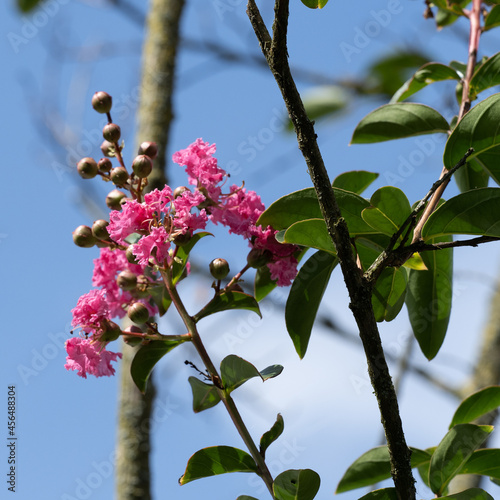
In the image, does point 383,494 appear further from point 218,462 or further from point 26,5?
point 26,5

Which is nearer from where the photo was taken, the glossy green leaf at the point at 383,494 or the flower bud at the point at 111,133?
the glossy green leaf at the point at 383,494

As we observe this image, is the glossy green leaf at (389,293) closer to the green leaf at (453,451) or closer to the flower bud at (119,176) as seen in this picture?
the green leaf at (453,451)

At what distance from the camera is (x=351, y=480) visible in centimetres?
119

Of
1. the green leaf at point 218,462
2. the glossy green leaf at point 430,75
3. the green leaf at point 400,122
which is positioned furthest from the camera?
the glossy green leaf at point 430,75

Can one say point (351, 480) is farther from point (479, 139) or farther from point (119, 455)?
point (119, 455)

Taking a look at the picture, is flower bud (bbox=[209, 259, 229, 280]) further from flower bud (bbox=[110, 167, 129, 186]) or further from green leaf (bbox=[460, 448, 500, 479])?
green leaf (bbox=[460, 448, 500, 479])

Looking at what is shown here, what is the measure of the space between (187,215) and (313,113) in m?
2.44

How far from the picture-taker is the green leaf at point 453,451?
40.1 inches

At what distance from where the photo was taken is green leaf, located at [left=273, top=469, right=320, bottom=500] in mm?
923

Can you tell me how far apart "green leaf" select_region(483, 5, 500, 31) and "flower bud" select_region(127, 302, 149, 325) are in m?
Answer: 0.99

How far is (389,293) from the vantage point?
3.45 feet

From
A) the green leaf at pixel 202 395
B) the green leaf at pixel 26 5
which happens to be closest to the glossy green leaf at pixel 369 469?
the green leaf at pixel 202 395

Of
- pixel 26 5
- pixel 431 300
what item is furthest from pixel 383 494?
pixel 26 5

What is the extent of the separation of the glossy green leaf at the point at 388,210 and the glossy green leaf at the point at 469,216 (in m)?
0.04
